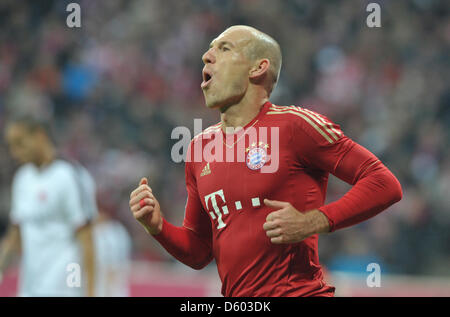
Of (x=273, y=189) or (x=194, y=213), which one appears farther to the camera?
(x=194, y=213)

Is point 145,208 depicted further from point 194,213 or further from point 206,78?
point 206,78

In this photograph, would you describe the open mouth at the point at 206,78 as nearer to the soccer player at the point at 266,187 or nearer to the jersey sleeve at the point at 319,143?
the soccer player at the point at 266,187

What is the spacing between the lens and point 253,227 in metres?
3.20

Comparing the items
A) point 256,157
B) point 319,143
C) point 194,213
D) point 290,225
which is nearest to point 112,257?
point 194,213

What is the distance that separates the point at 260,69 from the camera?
3.55 metres

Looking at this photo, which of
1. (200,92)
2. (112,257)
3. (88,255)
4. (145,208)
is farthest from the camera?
(200,92)

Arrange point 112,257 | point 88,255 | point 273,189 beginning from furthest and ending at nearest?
point 112,257
point 88,255
point 273,189

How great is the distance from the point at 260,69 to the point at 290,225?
Answer: 1076 millimetres

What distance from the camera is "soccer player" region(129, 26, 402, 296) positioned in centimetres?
295

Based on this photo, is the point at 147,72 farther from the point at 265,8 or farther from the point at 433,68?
the point at 433,68

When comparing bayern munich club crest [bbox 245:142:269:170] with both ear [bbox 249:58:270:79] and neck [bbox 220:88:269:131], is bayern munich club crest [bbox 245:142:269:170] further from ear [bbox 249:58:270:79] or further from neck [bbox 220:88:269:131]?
ear [bbox 249:58:270:79]

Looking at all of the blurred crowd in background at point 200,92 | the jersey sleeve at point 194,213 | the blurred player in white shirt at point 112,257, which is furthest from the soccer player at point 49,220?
the blurred crowd in background at point 200,92

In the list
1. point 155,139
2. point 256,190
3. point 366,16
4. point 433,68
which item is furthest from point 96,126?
point 256,190

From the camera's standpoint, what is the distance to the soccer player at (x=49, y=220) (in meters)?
5.54
